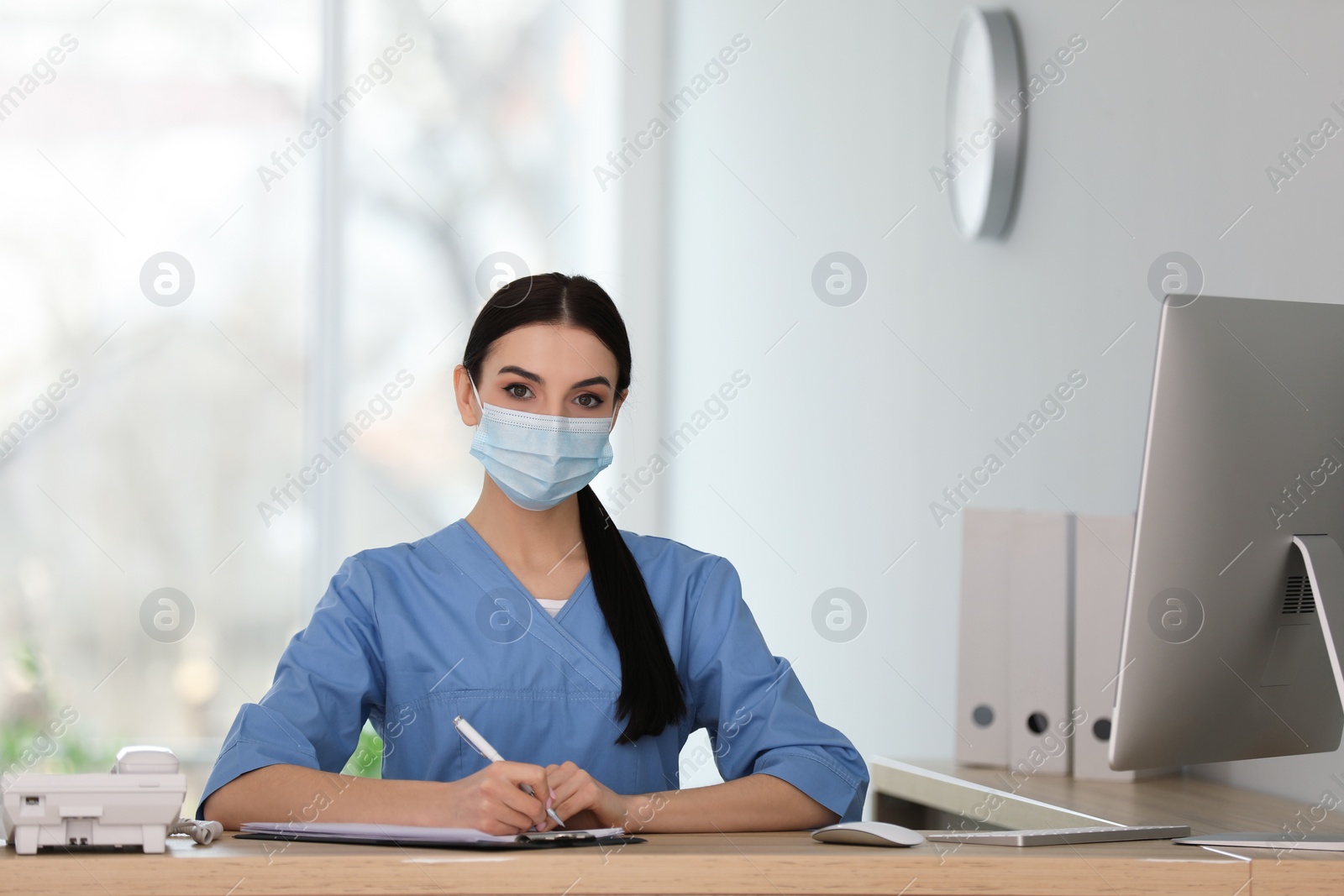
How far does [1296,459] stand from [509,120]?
3427 mm

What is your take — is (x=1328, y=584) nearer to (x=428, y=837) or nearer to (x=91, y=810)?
(x=428, y=837)

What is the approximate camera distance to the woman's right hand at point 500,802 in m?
1.09

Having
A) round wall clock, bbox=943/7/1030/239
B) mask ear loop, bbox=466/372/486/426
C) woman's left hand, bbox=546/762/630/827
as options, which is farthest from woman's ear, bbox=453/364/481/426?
round wall clock, bbox=943/7/1030/239

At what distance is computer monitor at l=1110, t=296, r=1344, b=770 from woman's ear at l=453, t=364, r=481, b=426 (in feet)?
2.71

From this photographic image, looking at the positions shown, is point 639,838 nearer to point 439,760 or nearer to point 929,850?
point 929,850

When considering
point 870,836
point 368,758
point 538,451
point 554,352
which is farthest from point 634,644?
point 368,758

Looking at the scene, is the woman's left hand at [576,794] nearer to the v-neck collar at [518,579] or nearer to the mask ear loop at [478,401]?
the v-neck collar at [518,579]

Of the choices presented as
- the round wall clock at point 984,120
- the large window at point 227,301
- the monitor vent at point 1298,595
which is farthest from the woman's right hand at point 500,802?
the large window at point 227,301

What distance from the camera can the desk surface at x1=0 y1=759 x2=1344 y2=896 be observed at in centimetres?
90

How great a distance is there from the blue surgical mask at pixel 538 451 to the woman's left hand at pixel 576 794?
425 millimetres

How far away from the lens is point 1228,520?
112 centimetres

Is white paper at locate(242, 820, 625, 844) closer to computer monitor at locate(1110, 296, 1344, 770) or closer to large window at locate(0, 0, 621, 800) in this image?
computer monitor at locate(1110, 296, 1344, 770)

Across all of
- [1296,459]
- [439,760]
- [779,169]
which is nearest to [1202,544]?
[1296,459]

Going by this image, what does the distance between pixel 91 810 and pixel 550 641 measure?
626mm
